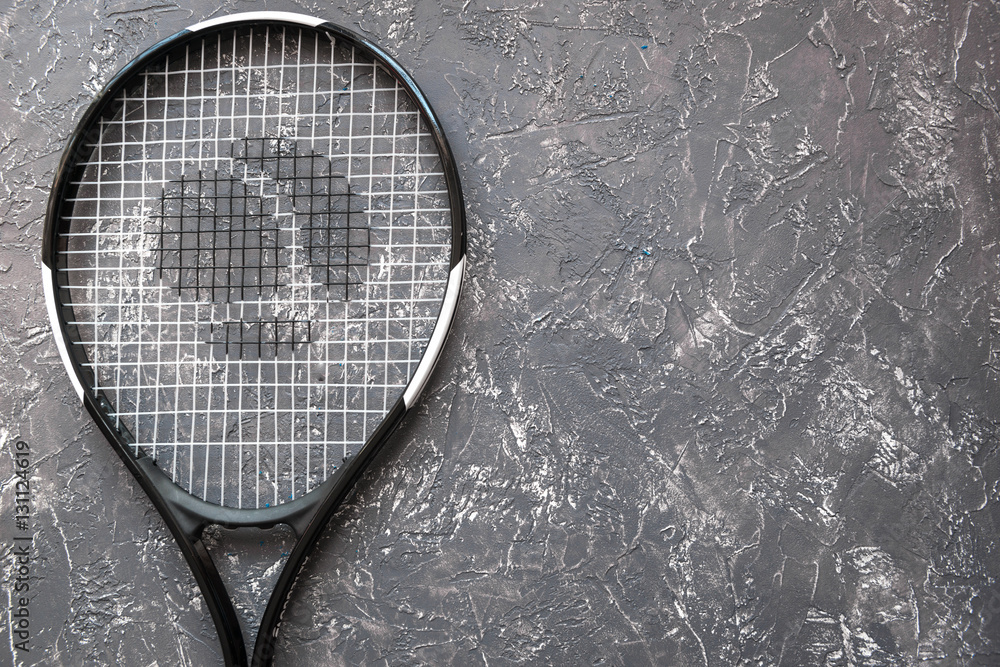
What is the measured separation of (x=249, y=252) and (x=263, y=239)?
0.03 meters

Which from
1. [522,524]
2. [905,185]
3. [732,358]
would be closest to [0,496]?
[522,524]

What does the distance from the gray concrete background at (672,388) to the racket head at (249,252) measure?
2.9 inches

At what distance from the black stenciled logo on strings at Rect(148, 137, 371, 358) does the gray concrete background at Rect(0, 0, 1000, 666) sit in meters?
0.20

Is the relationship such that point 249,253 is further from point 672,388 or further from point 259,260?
point 672,388

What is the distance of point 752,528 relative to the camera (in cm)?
98

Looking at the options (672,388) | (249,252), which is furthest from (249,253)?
(672,388)

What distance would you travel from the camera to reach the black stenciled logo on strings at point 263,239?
40.0 inches

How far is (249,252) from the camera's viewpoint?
40.5 inches

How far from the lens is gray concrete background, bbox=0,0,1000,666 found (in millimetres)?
973

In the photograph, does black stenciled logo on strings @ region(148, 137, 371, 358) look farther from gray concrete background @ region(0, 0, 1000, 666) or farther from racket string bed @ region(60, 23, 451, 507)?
gray concrete background @ region(0, 0, 1000, 666)

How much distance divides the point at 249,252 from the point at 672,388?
2.31ft

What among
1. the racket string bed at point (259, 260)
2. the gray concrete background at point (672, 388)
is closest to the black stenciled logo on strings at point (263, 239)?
the racket string bed at point (259, 260)

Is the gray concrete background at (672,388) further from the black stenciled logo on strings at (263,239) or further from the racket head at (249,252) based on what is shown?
the black stenciled logo on strings at (263,239)

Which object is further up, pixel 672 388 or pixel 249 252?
pixel 249 252
